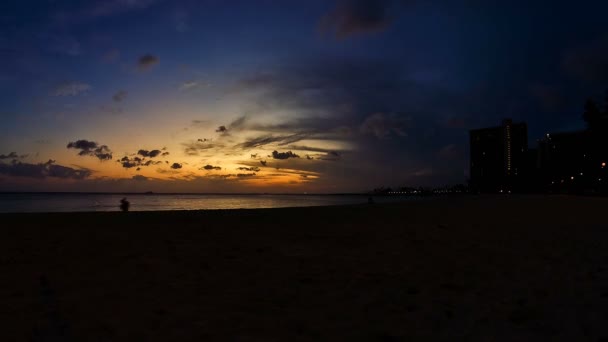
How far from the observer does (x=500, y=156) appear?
168 meters

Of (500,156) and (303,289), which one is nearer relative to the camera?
(303,289)

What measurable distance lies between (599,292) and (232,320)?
4.97 metres

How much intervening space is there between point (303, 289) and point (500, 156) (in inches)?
7326

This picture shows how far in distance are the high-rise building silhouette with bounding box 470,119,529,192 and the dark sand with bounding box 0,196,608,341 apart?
167m

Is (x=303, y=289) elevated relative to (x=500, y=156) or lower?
lower

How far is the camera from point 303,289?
5.35 meters

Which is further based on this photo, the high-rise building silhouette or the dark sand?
the high-rise building silhouette

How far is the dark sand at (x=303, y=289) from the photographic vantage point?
3852mm

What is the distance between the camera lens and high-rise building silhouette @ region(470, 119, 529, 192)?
531 ft

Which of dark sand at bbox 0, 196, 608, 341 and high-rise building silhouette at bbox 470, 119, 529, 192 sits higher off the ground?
high-rise building silhouette at bbox 470, 119, 529, 192

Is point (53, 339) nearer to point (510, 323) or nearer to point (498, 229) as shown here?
point (510, 323)

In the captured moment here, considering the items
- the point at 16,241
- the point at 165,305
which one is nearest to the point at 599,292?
the point at 165,305

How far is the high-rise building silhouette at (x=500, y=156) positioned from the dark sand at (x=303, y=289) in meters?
167

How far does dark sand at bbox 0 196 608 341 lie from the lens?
3.85 m
